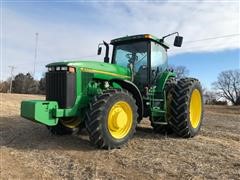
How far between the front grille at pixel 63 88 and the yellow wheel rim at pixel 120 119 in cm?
90

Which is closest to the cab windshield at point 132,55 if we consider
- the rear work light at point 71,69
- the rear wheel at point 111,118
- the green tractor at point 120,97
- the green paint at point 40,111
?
the green tractor at point 120,97

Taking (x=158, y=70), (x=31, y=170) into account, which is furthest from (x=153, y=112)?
(x=31, y=170)

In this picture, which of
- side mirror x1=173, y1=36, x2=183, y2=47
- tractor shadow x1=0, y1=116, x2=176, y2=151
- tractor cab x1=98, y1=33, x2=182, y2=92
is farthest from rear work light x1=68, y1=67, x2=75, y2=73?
side mirror x1=173, y1=36, x2=183, y2=47

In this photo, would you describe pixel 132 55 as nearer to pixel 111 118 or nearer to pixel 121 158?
pixel 111 118

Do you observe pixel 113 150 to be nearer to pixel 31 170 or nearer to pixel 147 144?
pixel 147 144

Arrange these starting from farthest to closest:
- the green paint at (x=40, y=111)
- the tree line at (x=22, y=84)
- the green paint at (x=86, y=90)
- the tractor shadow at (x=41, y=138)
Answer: the tree line at (x=22, y=84) < the tractor shadow at (x=41, y=138) < the green paint at (x=86, y=90) < the green paint at (x=40, y=111)

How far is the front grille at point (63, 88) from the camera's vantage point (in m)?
7.18

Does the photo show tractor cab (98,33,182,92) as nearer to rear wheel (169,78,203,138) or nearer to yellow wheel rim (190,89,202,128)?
rear wheel (169,78,203,138)

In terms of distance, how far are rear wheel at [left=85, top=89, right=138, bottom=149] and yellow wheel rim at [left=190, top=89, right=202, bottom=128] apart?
98.0 inches

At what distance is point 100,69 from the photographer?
7820mm

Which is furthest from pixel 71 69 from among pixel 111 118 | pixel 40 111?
pixel 111 118

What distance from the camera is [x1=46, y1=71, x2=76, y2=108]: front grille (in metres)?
7.18

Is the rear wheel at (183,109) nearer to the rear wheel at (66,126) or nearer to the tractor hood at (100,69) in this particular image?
the tractor hood at (100,69)

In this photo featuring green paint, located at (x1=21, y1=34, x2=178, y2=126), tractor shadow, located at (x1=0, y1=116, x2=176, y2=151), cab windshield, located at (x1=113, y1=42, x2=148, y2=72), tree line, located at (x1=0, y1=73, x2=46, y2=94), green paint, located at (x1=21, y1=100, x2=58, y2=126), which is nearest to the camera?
green paint, located at (x1=21, y1=100, x2=58, y2=126)
